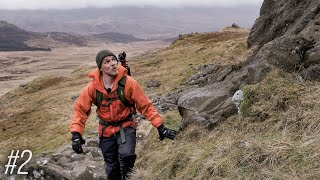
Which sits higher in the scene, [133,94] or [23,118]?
[133,94]

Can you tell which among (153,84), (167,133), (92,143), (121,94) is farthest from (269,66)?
(153,84)

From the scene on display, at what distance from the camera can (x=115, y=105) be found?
862 centimetres

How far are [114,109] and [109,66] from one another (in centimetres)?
89

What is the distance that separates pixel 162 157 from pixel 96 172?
3.15 m

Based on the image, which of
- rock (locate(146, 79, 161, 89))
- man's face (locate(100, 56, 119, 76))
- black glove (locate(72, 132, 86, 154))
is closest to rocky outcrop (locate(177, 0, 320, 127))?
man's face (locate(100, 56, 119, 76))

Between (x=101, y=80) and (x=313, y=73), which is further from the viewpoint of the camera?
(x=313, y=73)

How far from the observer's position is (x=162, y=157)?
10.2m

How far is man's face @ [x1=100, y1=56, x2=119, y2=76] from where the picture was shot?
8.50 meters

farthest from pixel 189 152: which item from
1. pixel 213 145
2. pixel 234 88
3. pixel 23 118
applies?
pixel 23 118

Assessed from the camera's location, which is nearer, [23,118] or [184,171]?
[184,171]

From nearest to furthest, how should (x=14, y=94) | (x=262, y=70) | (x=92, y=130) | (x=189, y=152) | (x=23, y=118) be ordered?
(x=189, y=152)
(x=262, y=70)
(x=92, y=130)
(x=23, y=118)
(x=14, y=94)

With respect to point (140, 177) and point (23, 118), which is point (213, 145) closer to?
point (140, 177)

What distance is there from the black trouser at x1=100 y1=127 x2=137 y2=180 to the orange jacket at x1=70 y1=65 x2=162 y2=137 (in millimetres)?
199

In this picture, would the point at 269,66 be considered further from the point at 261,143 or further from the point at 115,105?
the point at 115,105
